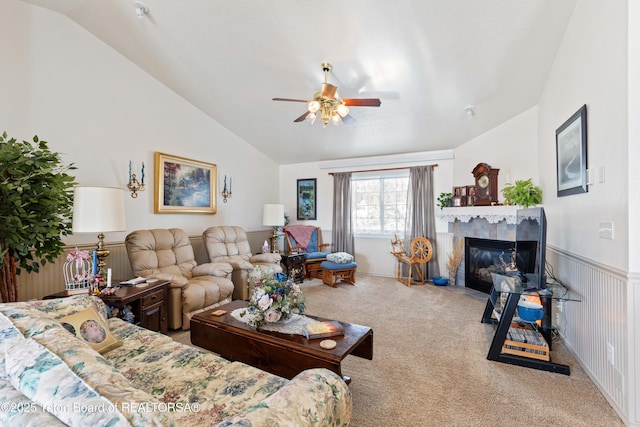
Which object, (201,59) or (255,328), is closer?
(255,328)

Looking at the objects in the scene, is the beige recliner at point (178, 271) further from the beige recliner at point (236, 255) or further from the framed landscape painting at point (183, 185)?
the framed landscape painting at point (183, 185)

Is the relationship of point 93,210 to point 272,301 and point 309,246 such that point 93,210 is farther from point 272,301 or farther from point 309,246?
point 309,246

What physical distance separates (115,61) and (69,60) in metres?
0.49

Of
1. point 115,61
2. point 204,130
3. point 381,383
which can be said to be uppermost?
point 115,61

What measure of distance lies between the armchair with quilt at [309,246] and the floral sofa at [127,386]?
3.74 metres

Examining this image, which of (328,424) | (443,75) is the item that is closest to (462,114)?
(443,75)

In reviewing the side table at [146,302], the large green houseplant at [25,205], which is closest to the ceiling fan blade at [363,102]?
the large green houseplant at [25,205]

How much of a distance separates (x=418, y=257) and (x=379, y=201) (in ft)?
4.44

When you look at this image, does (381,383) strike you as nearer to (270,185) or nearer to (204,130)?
(204,130)

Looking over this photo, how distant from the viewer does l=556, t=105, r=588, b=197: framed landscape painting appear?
7.57 feet

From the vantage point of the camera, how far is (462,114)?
402cm

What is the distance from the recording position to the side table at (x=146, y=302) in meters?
2.46

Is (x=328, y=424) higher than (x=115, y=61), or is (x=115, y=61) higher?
(x=115, y=61)

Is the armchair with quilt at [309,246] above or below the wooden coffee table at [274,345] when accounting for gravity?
above
